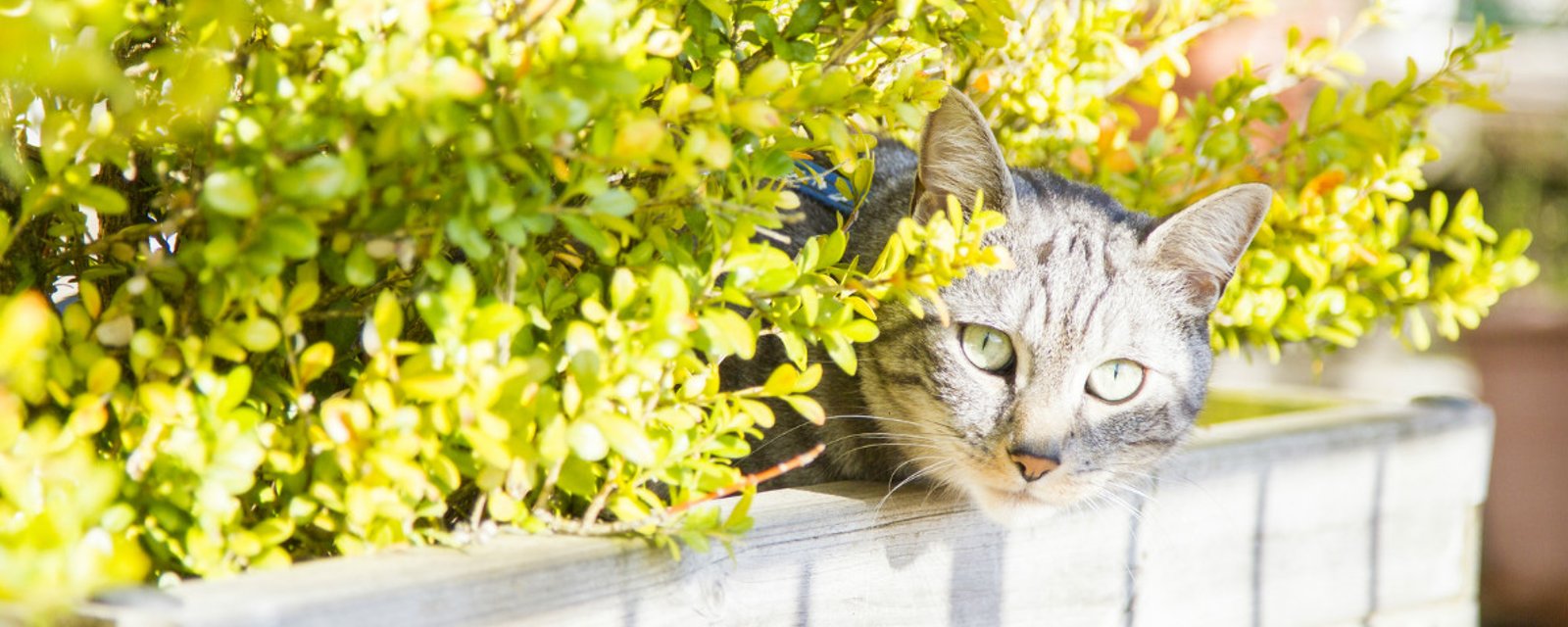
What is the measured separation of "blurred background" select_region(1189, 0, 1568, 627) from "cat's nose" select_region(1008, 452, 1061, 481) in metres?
1.50

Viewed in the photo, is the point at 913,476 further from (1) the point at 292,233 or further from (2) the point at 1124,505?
(1) the point at 292,233

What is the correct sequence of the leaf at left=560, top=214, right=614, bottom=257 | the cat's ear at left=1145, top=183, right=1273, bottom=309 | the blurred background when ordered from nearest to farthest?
1. the leaf at left=560, top=214, right=614, bottom=257
2. the cat's ear at left=1145, top=183, right=1273, bottom=309
3. the blurred background

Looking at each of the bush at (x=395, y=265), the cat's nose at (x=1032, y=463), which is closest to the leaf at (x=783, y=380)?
the bush at (x=395, y=265)

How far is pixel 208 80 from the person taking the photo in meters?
0.67

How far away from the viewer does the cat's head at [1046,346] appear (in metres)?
1.25

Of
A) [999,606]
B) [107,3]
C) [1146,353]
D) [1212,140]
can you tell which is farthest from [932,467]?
[107,3]

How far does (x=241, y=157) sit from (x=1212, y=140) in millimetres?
1195

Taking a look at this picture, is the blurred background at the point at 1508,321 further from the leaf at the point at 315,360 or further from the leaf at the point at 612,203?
the leaf at the point at 315,360

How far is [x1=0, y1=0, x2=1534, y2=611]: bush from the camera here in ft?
2.34

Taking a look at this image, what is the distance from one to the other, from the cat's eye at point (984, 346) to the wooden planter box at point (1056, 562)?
16 cm

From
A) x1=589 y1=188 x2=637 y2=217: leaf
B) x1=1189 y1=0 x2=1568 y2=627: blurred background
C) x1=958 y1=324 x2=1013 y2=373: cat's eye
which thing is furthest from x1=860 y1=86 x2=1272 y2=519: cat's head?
x1=1189 y1=0 x2=1568 y2=627: blurred background

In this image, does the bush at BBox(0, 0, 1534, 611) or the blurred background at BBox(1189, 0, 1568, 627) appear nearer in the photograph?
the bush at BBox(0, 0, 1534, 611)

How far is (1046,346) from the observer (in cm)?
129

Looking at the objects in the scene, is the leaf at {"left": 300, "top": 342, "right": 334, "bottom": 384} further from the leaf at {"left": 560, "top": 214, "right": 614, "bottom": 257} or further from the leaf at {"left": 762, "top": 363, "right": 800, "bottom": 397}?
the leaf at {"left": 762, "top": 363, "right": 800, "bottom": 397}
